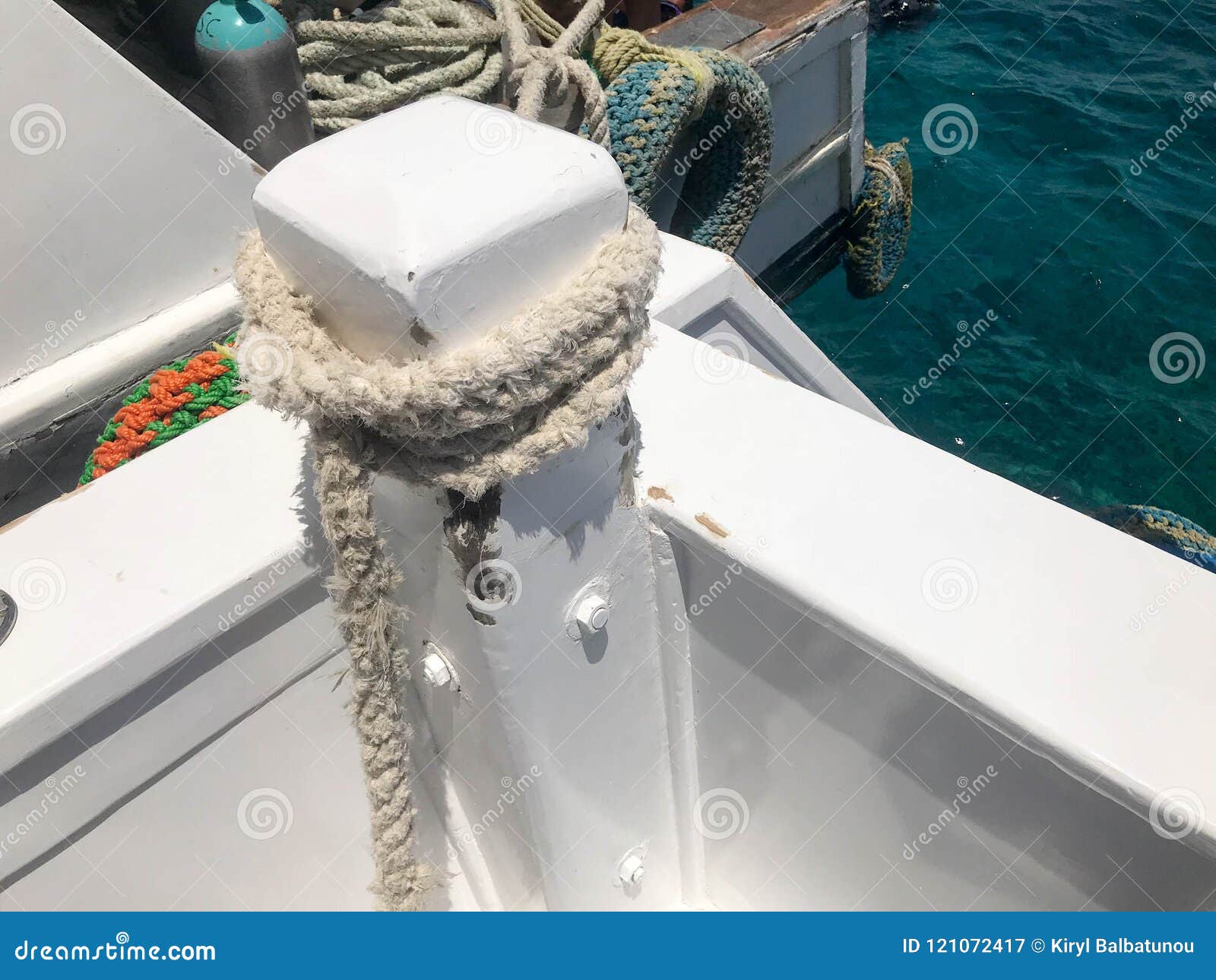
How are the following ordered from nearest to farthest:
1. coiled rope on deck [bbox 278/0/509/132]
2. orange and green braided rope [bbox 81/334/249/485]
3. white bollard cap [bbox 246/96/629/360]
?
1. white bollard cap [bbox 246/96/629/360]
2. orange and green braided rope [bbox 81/334/249/485]
3. coiled rope on deck [bbox 278/0/509/132]

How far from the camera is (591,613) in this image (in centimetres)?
110

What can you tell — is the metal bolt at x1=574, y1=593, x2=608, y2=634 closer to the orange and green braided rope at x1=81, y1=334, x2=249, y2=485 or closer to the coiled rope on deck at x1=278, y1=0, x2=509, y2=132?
the orange and green braided rope at x1=81, y1=334, x2=249, y2=485

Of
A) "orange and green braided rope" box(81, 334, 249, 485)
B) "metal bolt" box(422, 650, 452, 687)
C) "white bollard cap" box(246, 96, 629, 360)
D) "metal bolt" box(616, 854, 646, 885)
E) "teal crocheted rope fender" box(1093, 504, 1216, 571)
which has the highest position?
"white bollard cap" box(246, 96, 629, 360)

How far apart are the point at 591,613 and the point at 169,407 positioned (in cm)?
92

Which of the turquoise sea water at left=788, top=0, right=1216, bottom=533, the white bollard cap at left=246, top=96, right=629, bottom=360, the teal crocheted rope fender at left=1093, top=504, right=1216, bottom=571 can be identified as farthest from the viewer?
the turquoise sea water at left=788, top=0, right=1216, bottom=533

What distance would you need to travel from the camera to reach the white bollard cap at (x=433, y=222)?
797 millimetres

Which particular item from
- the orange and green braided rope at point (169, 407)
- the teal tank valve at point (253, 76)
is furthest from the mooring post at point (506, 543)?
the teal tank valve at point (253, 76)

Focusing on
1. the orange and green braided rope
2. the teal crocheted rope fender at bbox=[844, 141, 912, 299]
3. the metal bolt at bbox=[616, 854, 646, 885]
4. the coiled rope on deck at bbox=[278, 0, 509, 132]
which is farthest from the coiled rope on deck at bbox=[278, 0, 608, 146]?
the teal crocheted rope fender at bbox=[844, 141, 912, 299]

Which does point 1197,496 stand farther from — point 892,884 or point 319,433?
point 319,433

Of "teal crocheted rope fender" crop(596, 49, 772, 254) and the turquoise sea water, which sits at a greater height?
"teal crocheted rope fender" crop(596, 49, 772, 254)

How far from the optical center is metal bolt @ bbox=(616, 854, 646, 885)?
1421mm

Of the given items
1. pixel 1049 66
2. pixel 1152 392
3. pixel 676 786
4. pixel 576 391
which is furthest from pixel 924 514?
pixel 1049 66

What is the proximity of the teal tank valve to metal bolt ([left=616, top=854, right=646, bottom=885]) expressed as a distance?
1.77 metres

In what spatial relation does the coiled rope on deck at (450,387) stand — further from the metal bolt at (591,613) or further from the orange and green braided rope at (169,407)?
the orange and green braided rope at (169,407)
